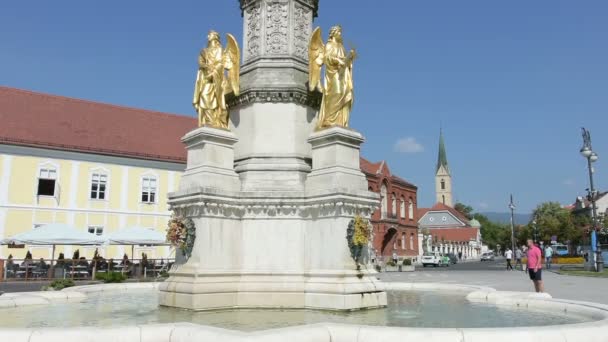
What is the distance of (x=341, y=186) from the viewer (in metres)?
10.8

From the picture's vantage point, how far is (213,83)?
1207 centimetres

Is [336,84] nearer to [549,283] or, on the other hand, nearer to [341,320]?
[341,320]

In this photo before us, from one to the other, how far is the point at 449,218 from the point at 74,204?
10665 cm

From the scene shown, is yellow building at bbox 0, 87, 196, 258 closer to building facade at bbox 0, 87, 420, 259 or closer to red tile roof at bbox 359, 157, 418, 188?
building facade at bbox 0, 87, 420, 259

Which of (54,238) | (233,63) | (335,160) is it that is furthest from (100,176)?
(335,160)

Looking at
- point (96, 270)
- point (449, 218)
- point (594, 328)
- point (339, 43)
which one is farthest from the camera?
point (449, 218)

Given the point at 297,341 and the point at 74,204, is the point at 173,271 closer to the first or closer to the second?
the point at 297,341

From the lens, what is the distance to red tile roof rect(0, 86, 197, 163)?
3916 cm

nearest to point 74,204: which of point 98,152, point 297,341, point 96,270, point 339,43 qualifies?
point 98,152

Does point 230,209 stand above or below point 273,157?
below

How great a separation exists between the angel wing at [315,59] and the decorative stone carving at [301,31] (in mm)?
517

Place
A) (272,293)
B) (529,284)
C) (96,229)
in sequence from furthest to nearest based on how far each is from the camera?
(96,229) → (529,284) → (272,293)

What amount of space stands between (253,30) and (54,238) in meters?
19.4

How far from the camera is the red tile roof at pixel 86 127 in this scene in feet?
128
